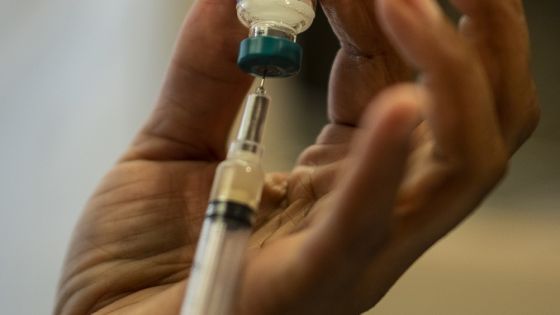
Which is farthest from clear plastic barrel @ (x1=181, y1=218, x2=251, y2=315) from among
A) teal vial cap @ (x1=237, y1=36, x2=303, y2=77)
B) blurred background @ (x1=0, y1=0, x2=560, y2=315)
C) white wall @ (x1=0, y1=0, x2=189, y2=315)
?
white wall @ (x1=0, y1=0, x2=189, y2=315)

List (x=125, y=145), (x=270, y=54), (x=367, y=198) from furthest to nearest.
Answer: (x=125, y=145), (x=270, y=54), (x=367, y=198)

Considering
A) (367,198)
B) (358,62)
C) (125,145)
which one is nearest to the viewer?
(367,198)

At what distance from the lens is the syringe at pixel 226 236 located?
0.41 meters

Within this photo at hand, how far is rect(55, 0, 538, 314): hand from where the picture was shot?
35 centimetres

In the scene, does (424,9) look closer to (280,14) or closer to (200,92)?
(280,14)

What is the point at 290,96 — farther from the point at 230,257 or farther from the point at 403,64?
the point at 230,257

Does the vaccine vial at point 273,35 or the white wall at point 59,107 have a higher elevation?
the white wall at point 59,107

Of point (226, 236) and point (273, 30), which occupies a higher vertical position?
point (273, 30)

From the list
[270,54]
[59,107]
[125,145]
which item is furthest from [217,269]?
[59,107]

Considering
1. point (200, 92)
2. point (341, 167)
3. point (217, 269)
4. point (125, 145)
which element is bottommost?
point (217, 269)

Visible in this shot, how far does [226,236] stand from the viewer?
0.42 m

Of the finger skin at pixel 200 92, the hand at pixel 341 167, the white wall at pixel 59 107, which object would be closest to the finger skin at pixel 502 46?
the hand at pixel 341 167

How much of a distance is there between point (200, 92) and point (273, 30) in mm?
149

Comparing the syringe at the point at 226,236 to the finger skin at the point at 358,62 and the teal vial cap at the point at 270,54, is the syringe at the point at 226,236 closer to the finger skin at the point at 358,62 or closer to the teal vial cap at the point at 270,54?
the teal vial cap at the point at 270,54
